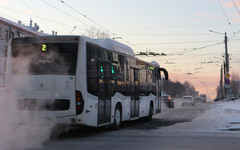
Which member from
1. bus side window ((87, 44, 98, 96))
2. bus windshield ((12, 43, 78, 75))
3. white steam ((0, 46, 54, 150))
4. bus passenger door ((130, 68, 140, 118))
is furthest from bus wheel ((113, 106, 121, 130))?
bus windshield ((12, 43, 78, 75))

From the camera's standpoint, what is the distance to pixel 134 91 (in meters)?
16.3

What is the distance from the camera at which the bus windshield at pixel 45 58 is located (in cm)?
1104

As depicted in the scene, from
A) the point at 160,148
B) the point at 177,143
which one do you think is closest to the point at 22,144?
the point at 160,148

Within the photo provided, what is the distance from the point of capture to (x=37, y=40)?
443 inches

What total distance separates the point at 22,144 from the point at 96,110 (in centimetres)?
340

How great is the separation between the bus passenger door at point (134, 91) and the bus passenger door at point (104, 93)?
9.65 ft

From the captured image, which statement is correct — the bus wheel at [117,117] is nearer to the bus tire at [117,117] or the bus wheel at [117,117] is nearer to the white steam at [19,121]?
the bus tire at [117,117]

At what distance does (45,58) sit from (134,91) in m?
6.05

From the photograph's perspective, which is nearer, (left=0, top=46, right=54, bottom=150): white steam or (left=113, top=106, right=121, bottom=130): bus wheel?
(left=0, top=46, right=54, bottom=150): white steam

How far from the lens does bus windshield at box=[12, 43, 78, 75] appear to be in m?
11.0

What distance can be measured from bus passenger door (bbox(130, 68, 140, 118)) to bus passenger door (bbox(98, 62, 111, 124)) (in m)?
2.94

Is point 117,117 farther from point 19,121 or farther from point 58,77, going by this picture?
point 19,121

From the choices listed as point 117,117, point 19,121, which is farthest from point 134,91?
Answer: point 19,121

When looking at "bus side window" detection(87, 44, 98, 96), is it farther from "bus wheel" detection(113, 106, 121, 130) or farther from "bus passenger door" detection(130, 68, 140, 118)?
"bus passenger door" detection(130, 68, 140, 118)
